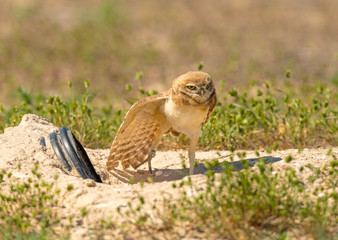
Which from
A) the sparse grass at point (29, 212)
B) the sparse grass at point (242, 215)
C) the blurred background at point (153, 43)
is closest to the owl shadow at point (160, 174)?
the sparse grass at point (29, 212)

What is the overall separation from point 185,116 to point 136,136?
0.74m

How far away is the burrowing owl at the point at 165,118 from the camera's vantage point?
4.46m

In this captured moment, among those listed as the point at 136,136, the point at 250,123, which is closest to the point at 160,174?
the point at 136,136

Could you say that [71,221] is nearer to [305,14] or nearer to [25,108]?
[25,108]

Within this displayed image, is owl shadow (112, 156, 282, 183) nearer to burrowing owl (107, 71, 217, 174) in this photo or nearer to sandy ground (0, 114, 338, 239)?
sandy ground (0, 114, 338, 239)

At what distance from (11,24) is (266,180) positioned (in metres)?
10.6

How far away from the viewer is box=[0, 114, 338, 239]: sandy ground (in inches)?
165

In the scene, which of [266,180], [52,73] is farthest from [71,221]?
[52,73]

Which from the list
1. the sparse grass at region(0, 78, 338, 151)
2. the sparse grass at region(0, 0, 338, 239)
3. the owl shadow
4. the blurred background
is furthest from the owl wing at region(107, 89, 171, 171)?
the blurred background

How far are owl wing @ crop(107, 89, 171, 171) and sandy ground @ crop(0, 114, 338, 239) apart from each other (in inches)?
9.9

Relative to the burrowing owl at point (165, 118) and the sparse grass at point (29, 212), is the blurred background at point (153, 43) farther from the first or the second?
the sparse grass at point (29, 212)

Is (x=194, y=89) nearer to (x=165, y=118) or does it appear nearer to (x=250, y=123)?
(x=165, y=118)

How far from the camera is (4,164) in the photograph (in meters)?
4.83

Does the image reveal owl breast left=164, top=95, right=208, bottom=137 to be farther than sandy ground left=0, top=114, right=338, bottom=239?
Yes
